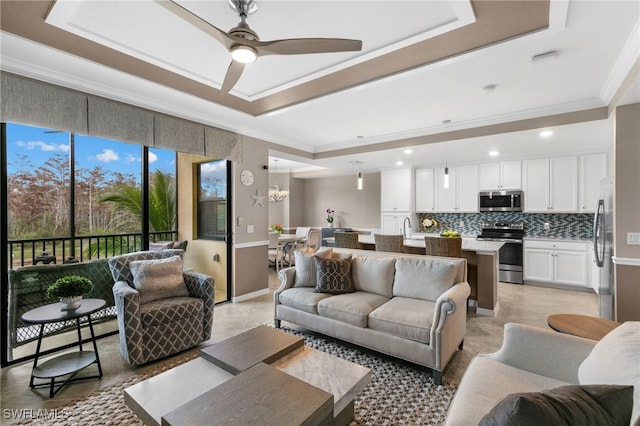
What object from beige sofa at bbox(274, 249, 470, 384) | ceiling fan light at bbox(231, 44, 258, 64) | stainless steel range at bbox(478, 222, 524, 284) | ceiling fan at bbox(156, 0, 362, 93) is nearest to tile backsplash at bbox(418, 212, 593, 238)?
stainless steel range at bbox(478, 222, 524, 284)

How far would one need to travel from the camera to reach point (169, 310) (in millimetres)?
2652

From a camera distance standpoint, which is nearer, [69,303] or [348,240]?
[69,303]

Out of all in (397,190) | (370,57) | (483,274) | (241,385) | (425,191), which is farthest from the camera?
(397,190)

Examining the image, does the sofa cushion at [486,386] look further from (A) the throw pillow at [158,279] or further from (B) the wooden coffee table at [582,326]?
(A) the throw pillow at [158,279]

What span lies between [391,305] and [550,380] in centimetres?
128

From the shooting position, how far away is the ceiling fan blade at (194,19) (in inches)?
56.4

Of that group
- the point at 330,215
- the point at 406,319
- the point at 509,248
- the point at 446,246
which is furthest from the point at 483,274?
the point at 330,215

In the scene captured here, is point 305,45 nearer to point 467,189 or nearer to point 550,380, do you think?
point 550,380

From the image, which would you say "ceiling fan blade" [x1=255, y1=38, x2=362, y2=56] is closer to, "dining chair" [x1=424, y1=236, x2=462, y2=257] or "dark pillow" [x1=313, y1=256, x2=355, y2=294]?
"dark pillow" [x1=313, y1=256, x2=355, y2=294]

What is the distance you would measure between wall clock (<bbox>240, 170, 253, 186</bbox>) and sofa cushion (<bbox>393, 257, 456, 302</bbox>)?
259 cm

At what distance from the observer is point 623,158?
283 centimetres

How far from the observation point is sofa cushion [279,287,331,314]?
2982 mm

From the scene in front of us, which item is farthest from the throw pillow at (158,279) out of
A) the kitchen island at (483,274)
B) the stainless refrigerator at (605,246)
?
the stainless refrigerator at (605,246)

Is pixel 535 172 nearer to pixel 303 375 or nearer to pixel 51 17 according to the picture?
pixel 303 375
